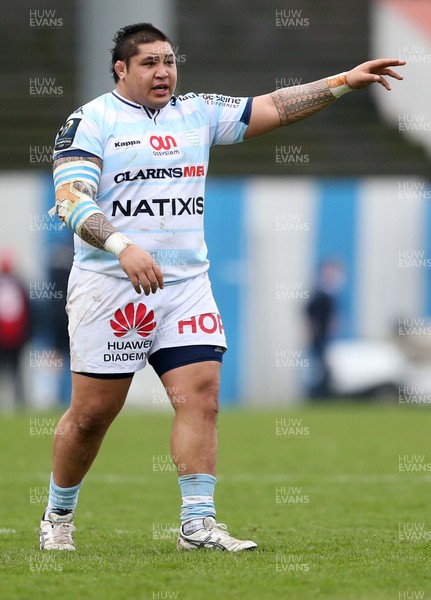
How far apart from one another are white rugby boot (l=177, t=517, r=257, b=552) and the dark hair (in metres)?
2.13

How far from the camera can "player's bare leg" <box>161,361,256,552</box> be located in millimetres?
6156

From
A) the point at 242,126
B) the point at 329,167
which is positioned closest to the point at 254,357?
the point at 329,167

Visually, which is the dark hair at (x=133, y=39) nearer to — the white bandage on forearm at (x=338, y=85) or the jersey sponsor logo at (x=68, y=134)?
the jersey sponsor logo at (x=68, y=134)

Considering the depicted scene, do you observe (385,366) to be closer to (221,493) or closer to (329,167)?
(329,167)

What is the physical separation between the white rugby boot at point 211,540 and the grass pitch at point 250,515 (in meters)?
0.07

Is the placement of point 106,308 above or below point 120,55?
below

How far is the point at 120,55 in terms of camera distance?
20.6ft

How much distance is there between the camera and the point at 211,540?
6078 millimetres

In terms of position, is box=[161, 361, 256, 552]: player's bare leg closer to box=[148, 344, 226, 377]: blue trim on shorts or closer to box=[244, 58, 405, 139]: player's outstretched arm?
box=[148, 344, 226, 377]: blue trim on shorts

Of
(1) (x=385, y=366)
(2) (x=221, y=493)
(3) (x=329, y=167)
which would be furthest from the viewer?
(3) (x=329, y=167)

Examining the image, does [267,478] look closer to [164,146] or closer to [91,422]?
[91,422]

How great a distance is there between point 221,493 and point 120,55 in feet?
13.0

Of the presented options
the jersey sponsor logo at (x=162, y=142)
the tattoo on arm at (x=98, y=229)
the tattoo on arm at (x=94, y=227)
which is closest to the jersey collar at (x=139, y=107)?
the jersey sponsor logo at (x=162, y=142)

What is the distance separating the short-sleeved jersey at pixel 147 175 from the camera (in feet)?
20.1
